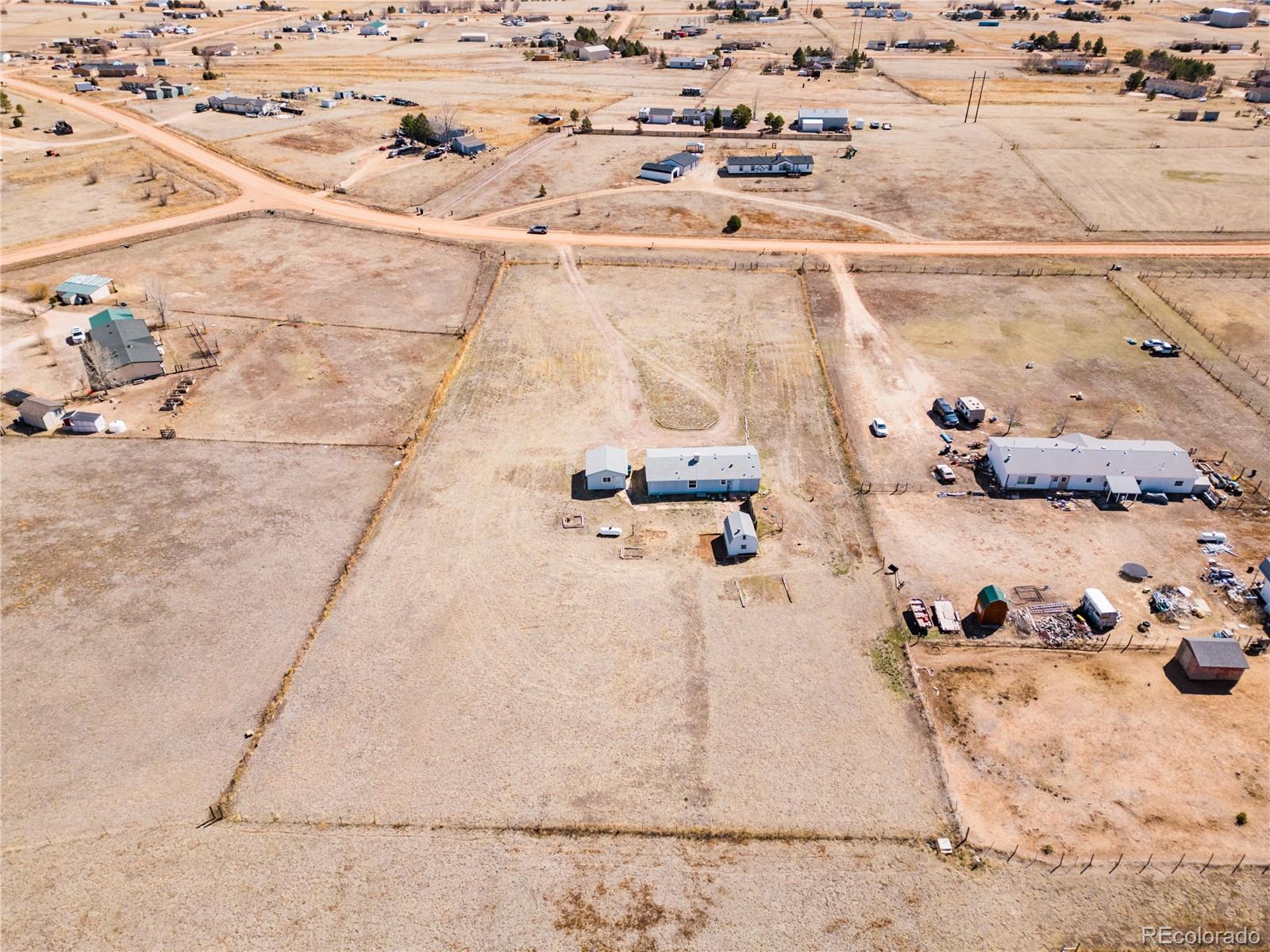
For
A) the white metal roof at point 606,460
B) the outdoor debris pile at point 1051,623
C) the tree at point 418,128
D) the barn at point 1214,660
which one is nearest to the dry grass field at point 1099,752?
the barn at point 1214,660

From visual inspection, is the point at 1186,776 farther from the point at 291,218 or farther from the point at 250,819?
the point at 291,218

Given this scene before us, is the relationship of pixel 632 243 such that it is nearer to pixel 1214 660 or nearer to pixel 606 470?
pixel 606 470

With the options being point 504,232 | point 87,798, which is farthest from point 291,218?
point 87,798

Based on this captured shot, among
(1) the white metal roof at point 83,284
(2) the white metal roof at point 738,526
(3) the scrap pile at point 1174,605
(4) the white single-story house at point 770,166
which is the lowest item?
(3) the scrap pile at point 1174,605

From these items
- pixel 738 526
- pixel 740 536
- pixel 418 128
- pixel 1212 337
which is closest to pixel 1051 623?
pixel 740 536

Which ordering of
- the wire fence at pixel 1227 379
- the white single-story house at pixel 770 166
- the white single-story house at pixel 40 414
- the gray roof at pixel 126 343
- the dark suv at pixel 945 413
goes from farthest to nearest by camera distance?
the white single-story house at pixel 770 166
the gray roof at pixel 126 343
the wire fence at pixel 1227 379
the dark suv at pixel 945 413
the white single-story house at pixel 40 414

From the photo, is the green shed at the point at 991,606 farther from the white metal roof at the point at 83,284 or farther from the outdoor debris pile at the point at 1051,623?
the white metal roof at the point at 83,284

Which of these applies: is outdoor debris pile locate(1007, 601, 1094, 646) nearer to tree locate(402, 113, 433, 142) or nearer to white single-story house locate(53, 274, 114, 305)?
white single-story house locate(53, 274, 114, 305)
